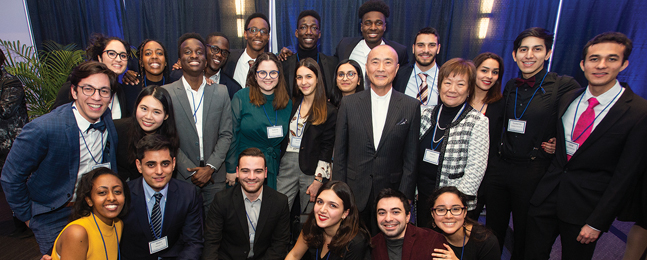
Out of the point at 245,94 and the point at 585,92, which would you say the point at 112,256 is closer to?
the point at 245,94

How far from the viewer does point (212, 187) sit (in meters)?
2.72

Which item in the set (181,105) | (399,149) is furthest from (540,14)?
(181,105)

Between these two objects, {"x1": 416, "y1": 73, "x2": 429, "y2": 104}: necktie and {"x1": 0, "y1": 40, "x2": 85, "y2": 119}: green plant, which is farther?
{"x1": 0, "y1": 40, "x2": 85, "y2": 119}: green plant

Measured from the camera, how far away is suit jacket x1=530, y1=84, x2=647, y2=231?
1.95 metres

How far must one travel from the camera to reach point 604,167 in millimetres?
2064

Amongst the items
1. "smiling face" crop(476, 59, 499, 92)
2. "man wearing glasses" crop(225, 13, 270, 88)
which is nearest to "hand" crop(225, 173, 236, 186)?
"man wearing glasses" crop(225, 13, 270, 88)

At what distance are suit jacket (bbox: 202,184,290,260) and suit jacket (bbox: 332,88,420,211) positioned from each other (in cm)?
64

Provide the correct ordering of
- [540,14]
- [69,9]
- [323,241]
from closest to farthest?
1. [323,241]
2. [540,14]
3. [69,9]

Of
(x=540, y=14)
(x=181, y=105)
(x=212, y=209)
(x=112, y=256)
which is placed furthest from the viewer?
(x=540, y=14)

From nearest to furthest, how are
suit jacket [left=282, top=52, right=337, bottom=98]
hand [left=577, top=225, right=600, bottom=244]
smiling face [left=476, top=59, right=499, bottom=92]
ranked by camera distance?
hand [left=577, top=225, right=600, bottom=244] → smiling face [left=476, top=59, right=499, bottom=92] → suit jacket [left=282, top=52, right=337, bottom=98]

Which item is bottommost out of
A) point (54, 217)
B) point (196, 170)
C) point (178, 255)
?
point (178, 255)

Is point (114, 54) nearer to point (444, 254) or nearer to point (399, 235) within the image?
point (399, 235)

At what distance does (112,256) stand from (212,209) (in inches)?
26.0

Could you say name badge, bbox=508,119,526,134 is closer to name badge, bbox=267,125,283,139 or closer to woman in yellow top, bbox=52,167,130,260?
name badge, bbox=267,125,283,139
